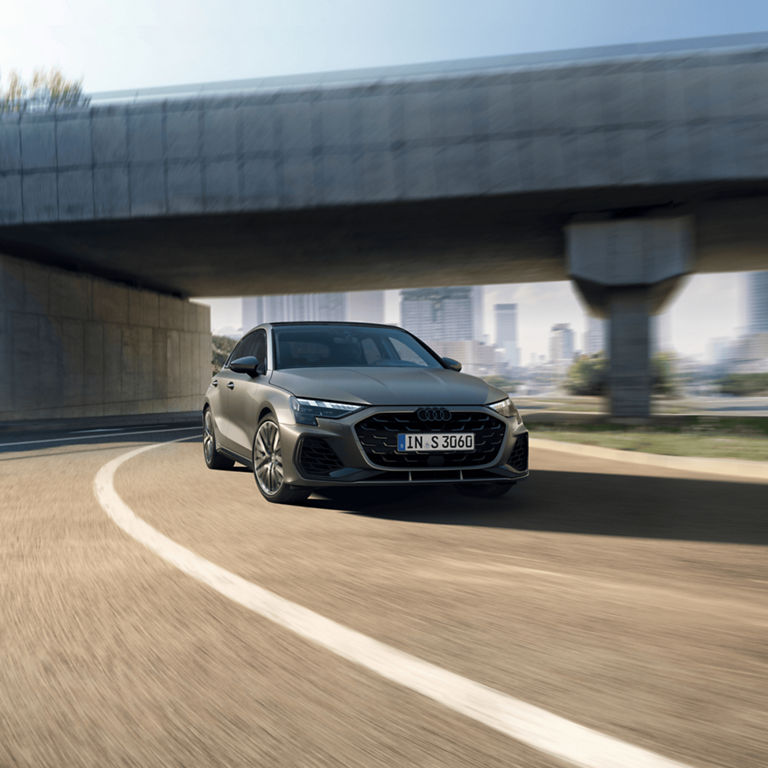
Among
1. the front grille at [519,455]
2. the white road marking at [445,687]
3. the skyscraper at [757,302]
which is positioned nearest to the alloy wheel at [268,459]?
the front grille at [519,455]

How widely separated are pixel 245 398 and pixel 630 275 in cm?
1410

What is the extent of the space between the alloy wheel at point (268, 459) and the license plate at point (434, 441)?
1.05 metres

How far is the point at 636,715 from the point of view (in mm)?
2357

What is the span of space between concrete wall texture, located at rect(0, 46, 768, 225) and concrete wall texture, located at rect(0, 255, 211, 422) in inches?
179

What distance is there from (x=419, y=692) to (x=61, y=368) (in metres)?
26.2

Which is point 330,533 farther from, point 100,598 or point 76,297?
point 76,297

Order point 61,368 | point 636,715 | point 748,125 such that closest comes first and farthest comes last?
point 636,715 < point 748,125 < point 61,368

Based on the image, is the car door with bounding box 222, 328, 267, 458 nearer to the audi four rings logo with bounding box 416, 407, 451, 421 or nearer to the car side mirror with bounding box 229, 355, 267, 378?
the car side mirror with bounding box 229, 355, 267, 378

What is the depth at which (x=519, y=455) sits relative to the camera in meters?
6.34

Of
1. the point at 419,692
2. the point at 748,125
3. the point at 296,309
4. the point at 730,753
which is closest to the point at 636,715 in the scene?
the point at 730,753

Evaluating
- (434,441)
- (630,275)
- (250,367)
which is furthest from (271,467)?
(630,275)

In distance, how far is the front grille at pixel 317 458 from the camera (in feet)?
19.4

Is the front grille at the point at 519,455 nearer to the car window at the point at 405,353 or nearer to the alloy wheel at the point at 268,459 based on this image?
the car window at the point at 405,353

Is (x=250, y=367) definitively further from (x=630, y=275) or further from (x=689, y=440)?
(x=630, y=275)
